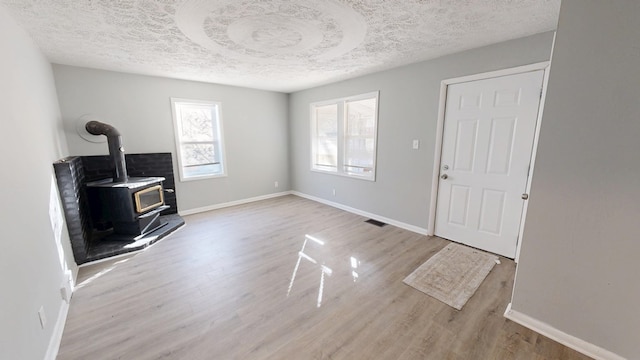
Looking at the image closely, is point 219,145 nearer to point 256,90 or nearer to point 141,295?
point 256,90

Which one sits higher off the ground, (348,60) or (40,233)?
(348,60)

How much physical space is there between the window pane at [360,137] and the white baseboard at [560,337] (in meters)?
2.53

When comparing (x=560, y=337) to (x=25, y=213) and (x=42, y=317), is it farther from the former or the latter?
(x=25, y=213)

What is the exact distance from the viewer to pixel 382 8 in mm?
1792

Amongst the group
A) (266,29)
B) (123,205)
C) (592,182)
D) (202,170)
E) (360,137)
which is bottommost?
(123,205)

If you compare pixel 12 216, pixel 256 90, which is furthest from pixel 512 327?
pixel 256 90

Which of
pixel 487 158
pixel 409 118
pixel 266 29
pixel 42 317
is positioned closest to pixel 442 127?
pixel 409 118

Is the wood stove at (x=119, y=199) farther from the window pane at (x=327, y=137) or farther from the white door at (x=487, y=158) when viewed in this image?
the white door at (x=487, y=158)

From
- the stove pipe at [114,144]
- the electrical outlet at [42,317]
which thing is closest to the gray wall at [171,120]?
the stove pipe at [114,144]

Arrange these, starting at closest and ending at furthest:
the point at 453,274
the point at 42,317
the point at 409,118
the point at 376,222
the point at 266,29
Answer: the point at 42,317, the point at 266,29, the point at 453,274, the point at 409,118, the point at 376,222

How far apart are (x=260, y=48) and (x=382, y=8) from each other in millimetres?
1357

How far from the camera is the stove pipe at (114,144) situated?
3062 mm

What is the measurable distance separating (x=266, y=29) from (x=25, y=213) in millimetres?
2154

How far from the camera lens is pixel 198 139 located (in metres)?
4.40
